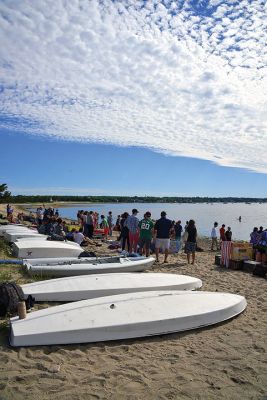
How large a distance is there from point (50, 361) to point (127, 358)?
0.92m

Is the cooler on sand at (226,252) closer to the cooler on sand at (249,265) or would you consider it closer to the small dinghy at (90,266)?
the cooler on sand at (249,265)

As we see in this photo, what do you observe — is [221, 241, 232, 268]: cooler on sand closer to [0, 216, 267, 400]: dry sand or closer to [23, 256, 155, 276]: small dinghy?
[23, 256, 155, 276]: small dinghy

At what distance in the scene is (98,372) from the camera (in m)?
4.09

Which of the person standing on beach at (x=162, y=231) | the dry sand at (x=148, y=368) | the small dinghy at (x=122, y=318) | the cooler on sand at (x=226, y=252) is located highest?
the person standing on beach at (x=162, y=231)

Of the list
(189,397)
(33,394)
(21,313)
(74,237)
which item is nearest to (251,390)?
(189,397)

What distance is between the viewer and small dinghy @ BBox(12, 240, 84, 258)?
33.6 feet

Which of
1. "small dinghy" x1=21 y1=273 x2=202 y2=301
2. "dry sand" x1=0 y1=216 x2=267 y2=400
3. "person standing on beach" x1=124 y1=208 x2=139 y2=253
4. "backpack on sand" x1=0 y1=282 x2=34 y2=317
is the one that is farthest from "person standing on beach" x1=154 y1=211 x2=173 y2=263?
"backpack on sand" x1=0 y1=282 x2=34 y2=317

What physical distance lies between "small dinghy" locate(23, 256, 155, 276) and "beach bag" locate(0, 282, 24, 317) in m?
2.71

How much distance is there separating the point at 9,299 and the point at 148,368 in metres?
2.45

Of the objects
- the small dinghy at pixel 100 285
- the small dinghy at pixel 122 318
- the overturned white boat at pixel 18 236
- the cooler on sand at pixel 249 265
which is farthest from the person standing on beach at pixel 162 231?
the overturned white boat at pixel 18 236

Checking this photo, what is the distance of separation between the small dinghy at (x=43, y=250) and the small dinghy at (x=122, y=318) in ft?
16.4

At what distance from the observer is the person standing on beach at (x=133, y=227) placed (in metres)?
11.1

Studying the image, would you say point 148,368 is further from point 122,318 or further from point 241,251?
point 241,251

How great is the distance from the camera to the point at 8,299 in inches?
217
